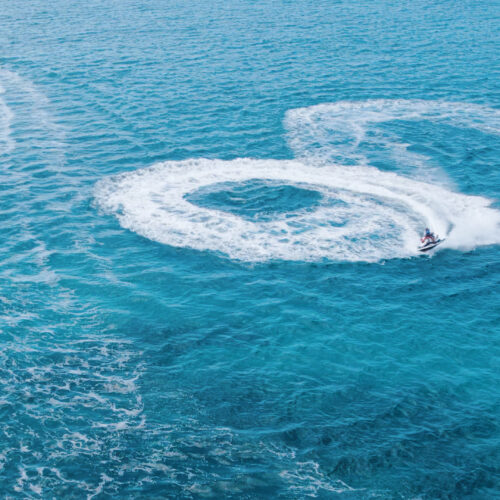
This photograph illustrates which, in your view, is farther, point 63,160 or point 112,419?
point 63,160

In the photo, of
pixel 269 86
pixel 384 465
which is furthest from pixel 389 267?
pixel 269 86

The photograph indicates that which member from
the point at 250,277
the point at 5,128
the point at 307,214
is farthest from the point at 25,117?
the point at 250,277

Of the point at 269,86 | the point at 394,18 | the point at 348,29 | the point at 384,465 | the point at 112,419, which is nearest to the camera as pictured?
the point at 384,465

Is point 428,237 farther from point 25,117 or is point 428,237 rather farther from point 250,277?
point 25,117

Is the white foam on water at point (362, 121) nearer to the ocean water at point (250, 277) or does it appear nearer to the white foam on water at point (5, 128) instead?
the ocean water at point (250, 277)

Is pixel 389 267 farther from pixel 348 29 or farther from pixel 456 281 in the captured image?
pixel 348 29

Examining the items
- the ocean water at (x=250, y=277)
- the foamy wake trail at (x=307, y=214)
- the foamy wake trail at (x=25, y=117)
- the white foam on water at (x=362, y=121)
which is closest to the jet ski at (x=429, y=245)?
the foamy wake trail at (x=307, y=214)
